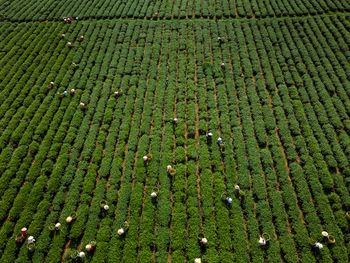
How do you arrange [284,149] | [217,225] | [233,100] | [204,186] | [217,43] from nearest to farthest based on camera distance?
1. [217,225]
2. [204,186]
3. [284,149]
4. [233,100]
5. [217,43]

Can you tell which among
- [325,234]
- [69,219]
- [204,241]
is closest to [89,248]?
[69,219]

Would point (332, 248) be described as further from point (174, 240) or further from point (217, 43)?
point (217, 43)

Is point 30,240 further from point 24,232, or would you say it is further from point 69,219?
point 69,219

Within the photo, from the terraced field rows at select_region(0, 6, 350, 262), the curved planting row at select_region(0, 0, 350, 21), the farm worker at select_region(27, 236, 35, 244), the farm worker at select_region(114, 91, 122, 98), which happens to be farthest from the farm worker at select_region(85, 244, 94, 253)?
the curved planting row at select_region(0, 0, 350, 21)

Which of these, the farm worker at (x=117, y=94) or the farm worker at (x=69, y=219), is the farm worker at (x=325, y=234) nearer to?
the farm worker at (x=69, y=219)

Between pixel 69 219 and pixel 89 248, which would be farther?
pixel 69 219

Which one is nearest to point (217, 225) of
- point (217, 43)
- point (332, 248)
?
point (332, 248)

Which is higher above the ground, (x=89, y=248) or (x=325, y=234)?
(x=325, y=234)
